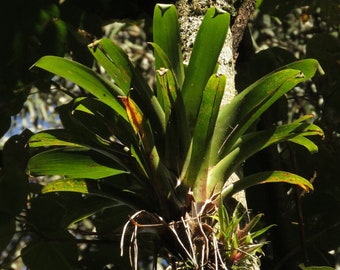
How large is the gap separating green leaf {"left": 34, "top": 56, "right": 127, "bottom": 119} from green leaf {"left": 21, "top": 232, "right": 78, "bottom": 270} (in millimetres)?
671

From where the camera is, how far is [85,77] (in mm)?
1114

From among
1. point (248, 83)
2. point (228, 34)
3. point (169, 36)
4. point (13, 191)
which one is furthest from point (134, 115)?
point (248, 83)

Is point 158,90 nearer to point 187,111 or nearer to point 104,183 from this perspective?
point 187,111

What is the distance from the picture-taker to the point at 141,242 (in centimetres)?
158

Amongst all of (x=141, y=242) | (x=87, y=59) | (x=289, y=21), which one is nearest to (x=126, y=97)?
(x=141, y=242)

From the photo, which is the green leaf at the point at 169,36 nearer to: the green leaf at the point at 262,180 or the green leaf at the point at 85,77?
the green leaf at the point at 85,77

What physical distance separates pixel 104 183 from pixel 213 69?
0.30 m

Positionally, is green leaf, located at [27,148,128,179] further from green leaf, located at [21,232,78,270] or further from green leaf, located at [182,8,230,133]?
green leaf, located at [21,232,78,270]

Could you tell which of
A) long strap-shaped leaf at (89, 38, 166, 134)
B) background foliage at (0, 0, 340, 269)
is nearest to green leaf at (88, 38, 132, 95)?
long strap-shaped leaf at (89, 38, 166, 134)

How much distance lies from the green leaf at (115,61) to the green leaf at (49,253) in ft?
2.26

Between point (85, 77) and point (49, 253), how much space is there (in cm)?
74

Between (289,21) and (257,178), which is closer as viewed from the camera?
(257,178)

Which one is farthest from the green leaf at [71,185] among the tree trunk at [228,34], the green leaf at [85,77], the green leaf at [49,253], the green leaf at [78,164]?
the green leaf at [49,253]

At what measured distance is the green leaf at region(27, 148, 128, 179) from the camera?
1159mm
